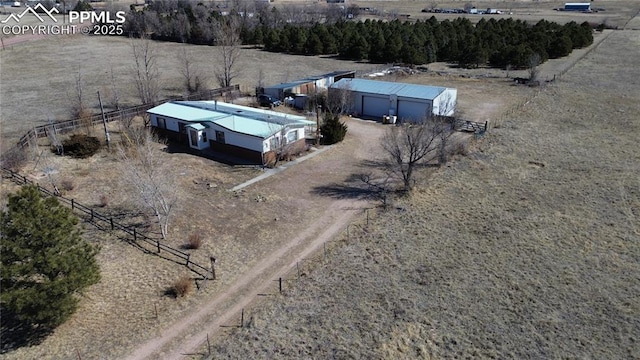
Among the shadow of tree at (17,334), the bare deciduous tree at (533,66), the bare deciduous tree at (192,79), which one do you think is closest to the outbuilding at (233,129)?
the bare deciduous tree at (192,79)

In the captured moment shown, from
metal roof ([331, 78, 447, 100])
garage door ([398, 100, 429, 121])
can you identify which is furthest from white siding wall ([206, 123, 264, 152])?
garage door ([398, 100, 429, 121])

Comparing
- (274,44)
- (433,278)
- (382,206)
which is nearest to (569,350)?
(433,278)

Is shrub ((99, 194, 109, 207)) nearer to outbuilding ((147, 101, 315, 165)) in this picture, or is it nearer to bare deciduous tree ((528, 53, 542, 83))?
outbuilding ((147, 101, 315, 165))

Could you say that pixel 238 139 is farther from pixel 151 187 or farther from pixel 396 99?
pixel 396 99

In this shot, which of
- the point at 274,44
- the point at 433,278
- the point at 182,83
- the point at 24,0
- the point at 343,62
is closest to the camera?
the point at 433,278

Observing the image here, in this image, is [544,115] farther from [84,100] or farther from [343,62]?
[84,100]

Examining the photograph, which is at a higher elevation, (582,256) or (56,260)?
(56,260)
